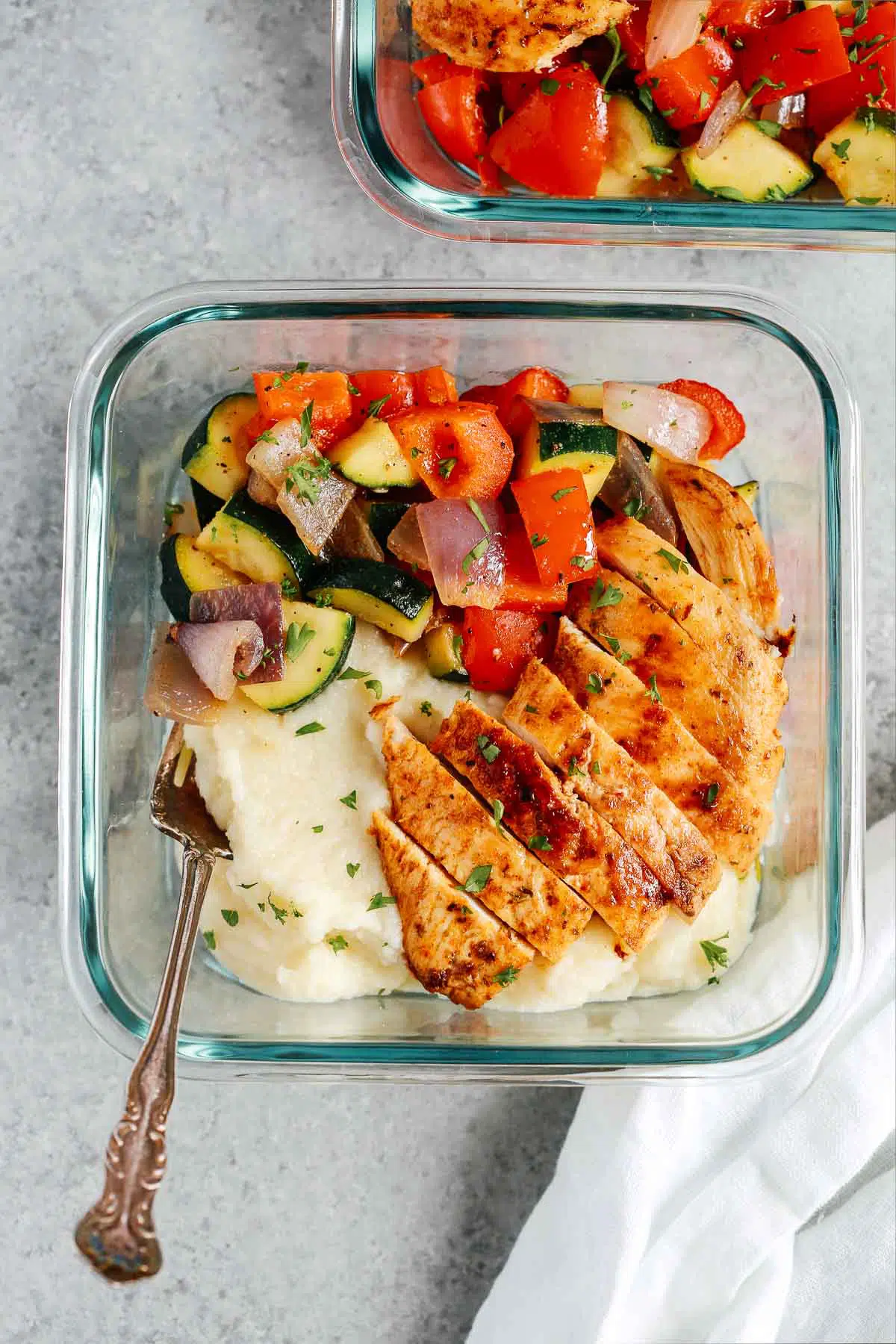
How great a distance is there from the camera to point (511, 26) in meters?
2.60

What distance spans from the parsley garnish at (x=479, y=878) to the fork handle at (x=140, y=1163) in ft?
1.97

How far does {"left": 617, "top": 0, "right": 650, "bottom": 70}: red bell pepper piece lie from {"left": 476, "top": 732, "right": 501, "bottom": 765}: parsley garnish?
159cm

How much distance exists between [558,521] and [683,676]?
42 centimetres

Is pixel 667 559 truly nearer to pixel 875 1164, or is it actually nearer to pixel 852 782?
pixel 852 782

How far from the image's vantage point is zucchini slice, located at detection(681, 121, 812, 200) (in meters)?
2.77

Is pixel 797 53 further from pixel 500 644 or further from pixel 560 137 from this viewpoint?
pixel 500 644

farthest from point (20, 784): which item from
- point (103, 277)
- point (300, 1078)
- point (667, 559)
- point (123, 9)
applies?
point (123, 9)

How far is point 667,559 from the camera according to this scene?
99.9 inches

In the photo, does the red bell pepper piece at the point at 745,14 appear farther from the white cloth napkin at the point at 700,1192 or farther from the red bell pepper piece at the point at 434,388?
the white cloth napkin at the point at 700,1192

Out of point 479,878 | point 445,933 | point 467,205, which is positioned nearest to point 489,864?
point 479,878

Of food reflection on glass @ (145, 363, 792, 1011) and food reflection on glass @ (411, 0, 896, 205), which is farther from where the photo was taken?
food reflection on glass @ (411, 0, 896, 205)

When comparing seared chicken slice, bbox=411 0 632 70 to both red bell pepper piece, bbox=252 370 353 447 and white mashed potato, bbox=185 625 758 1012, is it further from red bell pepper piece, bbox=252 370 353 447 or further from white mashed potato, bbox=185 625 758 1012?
white mashed potato, bbox=185 625 758 1012

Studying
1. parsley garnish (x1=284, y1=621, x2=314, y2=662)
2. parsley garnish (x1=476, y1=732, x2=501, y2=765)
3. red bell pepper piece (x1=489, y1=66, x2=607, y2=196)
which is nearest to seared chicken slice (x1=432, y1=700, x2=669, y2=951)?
parsley garnish (x1=476, y1=732, x2=501, y2=765)

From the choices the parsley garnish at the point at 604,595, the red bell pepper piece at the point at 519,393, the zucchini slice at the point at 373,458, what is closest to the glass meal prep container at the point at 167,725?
the red bell pepper piece at the point at 519,393
